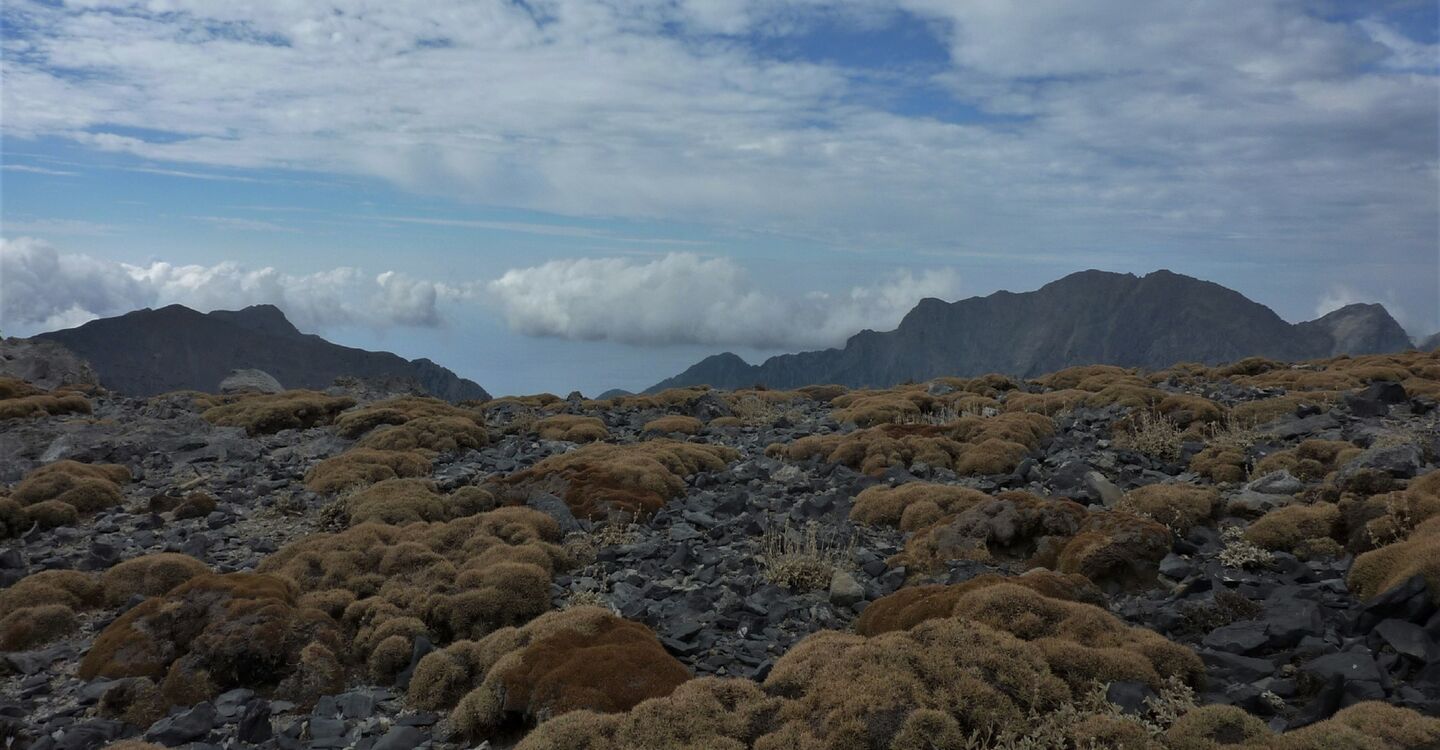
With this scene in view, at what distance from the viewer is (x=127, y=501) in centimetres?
2297

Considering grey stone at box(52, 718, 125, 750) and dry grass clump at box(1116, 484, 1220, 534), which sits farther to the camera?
dry grass clump at box(1116, 484, 1220, 534)

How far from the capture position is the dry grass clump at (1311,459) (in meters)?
17.4

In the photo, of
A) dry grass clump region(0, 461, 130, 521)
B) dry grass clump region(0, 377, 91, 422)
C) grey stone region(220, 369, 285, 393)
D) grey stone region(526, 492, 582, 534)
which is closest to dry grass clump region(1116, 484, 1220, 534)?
grey stone region(526, 492, 582, 534)

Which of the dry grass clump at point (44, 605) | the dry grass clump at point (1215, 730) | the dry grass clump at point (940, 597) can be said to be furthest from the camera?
the dry grass clump at point (44, 605)

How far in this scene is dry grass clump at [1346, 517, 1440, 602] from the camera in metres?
9.58

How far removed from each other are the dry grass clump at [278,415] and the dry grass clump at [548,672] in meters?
29.3

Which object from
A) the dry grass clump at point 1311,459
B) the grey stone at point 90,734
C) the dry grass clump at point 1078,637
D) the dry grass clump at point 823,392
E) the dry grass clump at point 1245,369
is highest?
the dry grass clump at point 1245,369

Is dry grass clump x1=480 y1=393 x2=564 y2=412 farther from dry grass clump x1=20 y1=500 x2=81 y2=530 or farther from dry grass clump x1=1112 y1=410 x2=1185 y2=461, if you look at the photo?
dry grass clump x1=1112 y1=410 x2=1185 y2=461

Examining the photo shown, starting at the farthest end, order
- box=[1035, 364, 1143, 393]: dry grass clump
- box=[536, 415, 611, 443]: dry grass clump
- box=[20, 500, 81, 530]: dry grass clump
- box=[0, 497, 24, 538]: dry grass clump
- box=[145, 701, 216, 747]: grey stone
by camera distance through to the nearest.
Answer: box=[1035, 364, 1143, 393]: dry grass clump
box=[536, 415, 611, 443]: dry grass clump
box=[20, 500, 81, 530]: dry grass clump
box=[0, 497, 24, 538]: dry grass clump
box=[145, 701, 216, 747]: grey stone

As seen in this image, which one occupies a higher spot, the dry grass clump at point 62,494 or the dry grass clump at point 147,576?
the dry grass clump at point 62,494

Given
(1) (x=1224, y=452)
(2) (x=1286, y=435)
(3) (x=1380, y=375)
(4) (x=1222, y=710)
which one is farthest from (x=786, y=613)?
(3) (x=1380, y=375)

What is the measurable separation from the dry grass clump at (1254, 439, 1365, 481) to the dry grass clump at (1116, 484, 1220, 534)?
293 cm

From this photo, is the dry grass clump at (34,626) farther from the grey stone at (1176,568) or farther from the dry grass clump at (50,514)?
the grey stone at (1176,568)

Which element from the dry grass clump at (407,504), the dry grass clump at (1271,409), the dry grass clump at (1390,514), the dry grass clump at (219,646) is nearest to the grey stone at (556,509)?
the dry grass clump at (407,504)
